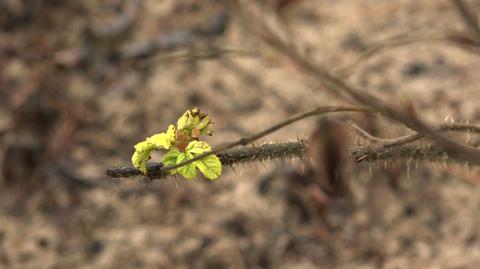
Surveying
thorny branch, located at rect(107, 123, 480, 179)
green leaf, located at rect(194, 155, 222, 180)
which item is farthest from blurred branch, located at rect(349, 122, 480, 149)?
green leaf, located at rect(194, 155, 222, 180)

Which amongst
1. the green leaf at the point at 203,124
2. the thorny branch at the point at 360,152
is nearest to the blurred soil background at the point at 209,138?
the thorny branch at the point at 360,152

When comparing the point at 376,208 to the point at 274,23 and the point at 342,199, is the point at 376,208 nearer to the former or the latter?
the point at 342,199

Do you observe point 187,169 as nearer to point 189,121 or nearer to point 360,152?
point 189,121

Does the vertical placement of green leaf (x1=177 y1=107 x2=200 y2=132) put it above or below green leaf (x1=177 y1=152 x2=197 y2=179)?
above

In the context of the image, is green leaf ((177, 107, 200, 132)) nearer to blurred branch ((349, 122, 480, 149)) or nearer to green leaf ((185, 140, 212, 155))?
green leaf ((185, 140, 212, 155))

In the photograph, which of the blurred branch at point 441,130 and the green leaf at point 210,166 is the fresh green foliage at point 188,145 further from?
the blurred branch at point 441,130

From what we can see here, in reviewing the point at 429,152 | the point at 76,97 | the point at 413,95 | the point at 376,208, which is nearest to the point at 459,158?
the point at 429,152

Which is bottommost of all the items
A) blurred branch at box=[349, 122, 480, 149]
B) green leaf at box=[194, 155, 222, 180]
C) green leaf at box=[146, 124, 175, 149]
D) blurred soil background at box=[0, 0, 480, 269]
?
blurred branch at box=[349, 122, 480, 149]
